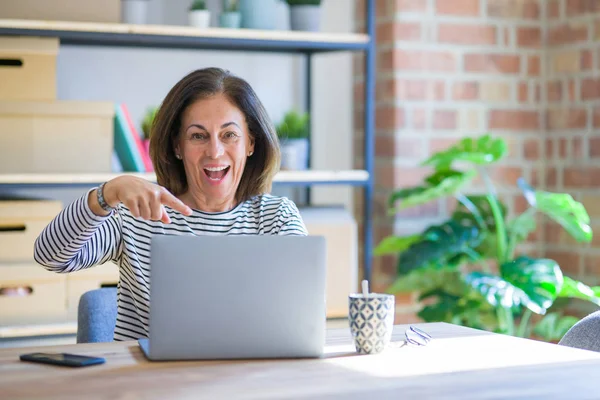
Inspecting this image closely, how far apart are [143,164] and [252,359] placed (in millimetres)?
1612

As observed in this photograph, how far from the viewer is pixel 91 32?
297cm

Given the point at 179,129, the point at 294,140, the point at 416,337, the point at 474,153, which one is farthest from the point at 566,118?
the point at 416,337

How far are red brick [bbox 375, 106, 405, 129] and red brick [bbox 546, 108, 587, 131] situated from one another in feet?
2.02

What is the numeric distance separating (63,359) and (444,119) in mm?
2303

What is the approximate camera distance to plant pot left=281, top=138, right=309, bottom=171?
10.7 feet

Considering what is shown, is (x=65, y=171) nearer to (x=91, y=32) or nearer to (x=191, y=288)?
(x=91, y=32)

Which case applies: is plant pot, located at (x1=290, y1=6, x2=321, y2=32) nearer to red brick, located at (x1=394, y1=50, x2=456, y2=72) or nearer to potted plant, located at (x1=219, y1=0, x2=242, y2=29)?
potted plant, located at (x1=219, y1=0, x2=242, y2=29)

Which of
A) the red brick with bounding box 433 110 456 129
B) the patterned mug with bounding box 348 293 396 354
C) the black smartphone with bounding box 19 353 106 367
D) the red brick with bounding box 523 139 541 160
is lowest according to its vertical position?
the black smartphone with bounding box 19 353 106 367

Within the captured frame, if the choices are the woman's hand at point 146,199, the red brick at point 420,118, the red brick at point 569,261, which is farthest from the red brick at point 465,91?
the woman's hand at point 146,199

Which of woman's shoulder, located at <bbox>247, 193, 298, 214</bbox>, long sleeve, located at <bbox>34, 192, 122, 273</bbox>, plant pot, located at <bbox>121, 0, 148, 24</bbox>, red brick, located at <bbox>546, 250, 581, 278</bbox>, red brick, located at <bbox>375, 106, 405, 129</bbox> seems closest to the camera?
long sleeve, located at <bbox>34, 192, 122, 273</bbox>

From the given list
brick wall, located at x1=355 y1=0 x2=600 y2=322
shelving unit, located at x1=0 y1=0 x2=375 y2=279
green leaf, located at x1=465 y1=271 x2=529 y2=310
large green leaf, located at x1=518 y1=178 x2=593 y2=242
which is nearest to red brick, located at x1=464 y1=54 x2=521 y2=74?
brick wall, located at x1=355 y1=0 x2=600 y2=322

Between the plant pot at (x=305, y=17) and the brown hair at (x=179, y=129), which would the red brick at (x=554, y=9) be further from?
the brown hair at (x=179, y=129)

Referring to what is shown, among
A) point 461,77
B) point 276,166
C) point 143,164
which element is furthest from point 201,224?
point 461,77

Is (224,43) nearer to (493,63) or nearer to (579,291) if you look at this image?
(493,63)
